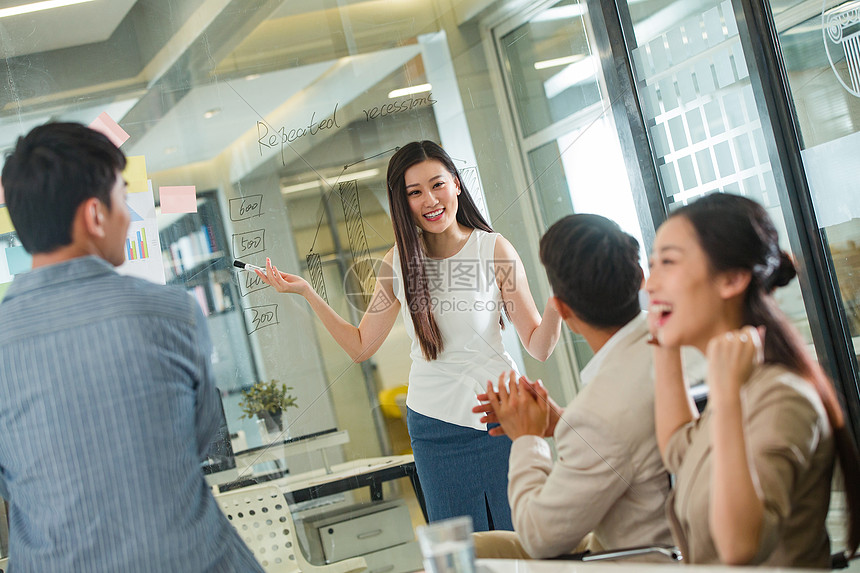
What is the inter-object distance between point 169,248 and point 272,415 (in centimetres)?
56

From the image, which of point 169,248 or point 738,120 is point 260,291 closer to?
point 169,248

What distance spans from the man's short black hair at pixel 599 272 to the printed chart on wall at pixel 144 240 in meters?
1.37

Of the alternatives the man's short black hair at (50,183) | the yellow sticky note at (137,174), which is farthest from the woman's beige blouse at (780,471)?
the yellow sticky note at (137,174)

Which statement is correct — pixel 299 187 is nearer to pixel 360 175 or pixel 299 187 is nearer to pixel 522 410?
pixel 360 175

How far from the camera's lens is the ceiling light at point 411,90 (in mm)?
2156

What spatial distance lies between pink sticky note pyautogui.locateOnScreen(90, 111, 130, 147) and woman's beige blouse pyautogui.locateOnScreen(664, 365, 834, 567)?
6.02ft

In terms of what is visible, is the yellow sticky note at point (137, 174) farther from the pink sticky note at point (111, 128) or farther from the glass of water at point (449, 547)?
the glass of water at point (449, 547)

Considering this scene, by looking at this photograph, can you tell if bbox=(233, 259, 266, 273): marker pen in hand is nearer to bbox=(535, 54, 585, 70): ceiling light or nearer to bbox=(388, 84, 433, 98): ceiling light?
bbox=(388, 84, 433, 98): ceiling light

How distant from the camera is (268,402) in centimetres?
232

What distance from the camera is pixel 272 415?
2320 millimetres

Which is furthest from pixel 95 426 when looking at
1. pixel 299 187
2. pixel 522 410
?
pixel 299 187

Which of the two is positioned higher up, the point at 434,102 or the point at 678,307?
the point at 434,102

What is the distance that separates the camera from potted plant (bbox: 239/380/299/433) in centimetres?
231

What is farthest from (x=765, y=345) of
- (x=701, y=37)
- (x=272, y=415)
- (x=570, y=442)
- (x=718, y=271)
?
(x=701, y=37)
